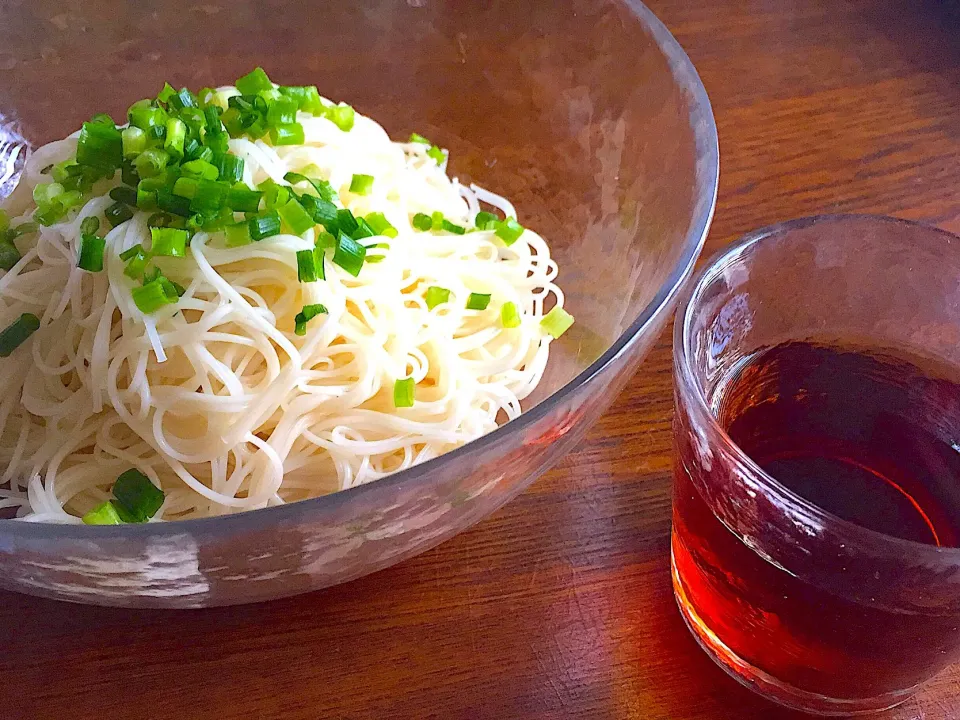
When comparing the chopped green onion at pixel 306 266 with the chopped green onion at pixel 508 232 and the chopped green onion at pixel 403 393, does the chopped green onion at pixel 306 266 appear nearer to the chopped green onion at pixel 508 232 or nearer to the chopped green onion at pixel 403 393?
the chopped green onion at pixel 403 393

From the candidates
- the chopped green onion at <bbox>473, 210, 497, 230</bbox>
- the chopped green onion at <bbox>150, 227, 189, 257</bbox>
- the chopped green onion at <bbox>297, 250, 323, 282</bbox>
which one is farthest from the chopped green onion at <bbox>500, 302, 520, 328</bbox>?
the chopped green onion at <bbox>150, 227, 189, 257</bbox>

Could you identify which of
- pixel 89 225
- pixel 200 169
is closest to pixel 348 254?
pixel 200 169

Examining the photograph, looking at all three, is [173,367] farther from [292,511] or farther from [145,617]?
[292,511]

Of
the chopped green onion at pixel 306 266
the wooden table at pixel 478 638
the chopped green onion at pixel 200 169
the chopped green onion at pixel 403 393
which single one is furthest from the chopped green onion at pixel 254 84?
the wooden table at pixel 478 638

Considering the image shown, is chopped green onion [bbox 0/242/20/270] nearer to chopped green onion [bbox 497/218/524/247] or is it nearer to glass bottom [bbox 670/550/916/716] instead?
chopped green onion [bbox 497/218/524/247]

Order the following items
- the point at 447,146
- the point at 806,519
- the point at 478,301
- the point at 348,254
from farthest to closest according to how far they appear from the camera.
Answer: the point at 447,146 → the point at 478,301 → the point at 348,254 → the point at 806,519

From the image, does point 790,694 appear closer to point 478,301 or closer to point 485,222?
point 478,301
